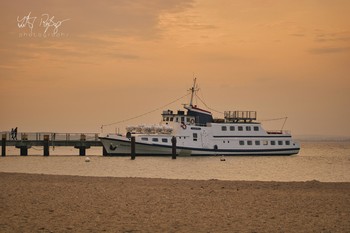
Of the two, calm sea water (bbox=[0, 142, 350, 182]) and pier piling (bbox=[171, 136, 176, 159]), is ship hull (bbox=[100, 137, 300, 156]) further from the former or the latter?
pier piling (bbox=[171, 136, 176, 159])

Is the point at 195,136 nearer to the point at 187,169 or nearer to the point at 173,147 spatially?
the point at 173,147

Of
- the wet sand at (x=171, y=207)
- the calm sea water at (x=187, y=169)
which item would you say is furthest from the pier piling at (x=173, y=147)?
the wet sand at (x=171, y=207)

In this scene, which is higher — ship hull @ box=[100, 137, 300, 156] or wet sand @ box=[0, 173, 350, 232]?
ship hull @ box=[100, 137, 300, 156]

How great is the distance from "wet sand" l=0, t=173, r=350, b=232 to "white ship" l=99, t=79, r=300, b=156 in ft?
154

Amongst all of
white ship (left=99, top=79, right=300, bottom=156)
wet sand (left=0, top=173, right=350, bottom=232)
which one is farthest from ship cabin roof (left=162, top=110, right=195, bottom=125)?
wet sand (left=0, top=173, right=350, bottom=232)

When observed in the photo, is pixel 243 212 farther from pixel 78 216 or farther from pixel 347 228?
pixel 78 216

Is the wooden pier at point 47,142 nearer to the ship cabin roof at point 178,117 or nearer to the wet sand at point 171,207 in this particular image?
the ship cabin roof at point 178,117

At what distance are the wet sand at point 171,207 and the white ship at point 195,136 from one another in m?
46.9

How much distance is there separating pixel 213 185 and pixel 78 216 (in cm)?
1231

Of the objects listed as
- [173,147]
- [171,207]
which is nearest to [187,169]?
[173,147]

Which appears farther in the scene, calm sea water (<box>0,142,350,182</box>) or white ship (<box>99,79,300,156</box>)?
white ship (<box>99,79,300,156</box>)

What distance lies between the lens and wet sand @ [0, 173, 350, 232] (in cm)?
1686

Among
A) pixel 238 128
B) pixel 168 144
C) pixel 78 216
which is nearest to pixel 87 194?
pixel 78 216

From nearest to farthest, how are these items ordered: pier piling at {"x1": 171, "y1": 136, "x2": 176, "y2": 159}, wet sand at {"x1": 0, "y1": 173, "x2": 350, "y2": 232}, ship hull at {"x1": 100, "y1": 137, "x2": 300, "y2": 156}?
wet sand at {"x1": 0, "y1": 173, "x2": 350, "y2": 232} < pier piling at {"x1": 171, "y1": 136, "x2": 176, "y2": 159} < ship hull at {"x1": 100, "y1": 137, "x2": 300, "y2": 156}
